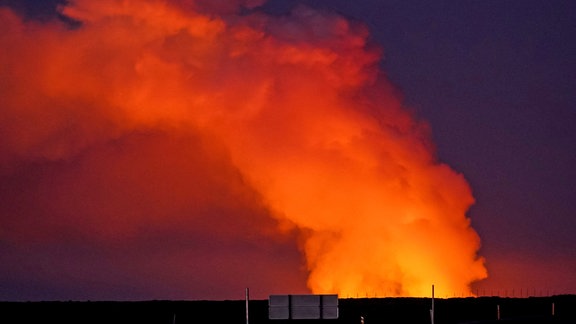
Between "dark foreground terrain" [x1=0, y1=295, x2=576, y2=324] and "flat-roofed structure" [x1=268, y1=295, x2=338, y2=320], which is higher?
"dark foreground terrain" [x1=0, y1=295, x2=576, y2=324]

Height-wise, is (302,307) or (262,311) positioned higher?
(262,311)

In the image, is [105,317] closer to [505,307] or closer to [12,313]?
[12,313]

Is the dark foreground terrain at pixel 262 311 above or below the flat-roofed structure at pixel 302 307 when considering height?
above

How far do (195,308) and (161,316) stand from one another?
2503 centimetres

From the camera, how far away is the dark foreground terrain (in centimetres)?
10100

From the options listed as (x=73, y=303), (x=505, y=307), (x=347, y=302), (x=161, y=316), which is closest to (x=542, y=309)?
(x=505, y=307)

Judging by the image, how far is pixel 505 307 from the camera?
124m

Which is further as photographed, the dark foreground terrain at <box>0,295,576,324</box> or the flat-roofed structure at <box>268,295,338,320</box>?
the dark foreground terrain at <box>0,295,576,324</box>

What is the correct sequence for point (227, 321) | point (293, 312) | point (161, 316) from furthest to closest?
point (161, 316) → point (227, 321) → point (293, 312)

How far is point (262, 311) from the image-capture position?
126 meters

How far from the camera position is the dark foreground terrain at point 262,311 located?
10100 centimetres

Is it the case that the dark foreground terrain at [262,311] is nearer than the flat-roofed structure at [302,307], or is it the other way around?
the flat-roofed structure at [302,307]

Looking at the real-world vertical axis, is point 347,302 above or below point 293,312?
above

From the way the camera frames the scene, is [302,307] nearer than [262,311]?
Yes
